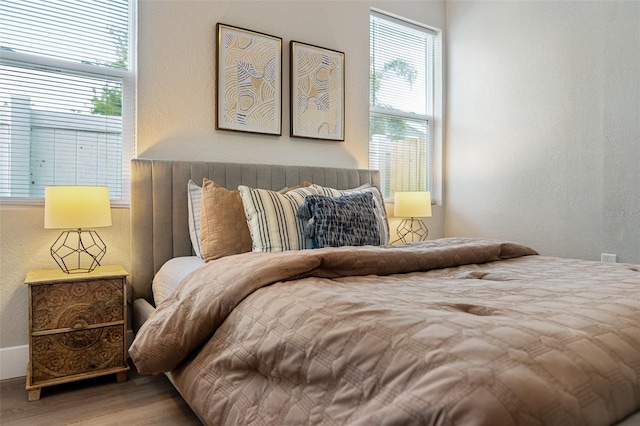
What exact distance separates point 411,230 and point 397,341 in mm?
2951

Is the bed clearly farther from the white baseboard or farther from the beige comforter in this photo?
the white baseboard

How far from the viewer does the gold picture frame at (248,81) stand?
2.87 m

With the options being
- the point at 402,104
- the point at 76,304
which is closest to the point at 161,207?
the point at 76,304

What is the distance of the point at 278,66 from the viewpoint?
309 cm

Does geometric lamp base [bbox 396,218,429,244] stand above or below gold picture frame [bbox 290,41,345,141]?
below

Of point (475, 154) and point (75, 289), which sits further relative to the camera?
point (475, 154)

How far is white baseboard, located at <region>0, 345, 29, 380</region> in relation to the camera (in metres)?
2.27

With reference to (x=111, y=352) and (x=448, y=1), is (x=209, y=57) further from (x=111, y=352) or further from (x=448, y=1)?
(x=448, y=1)

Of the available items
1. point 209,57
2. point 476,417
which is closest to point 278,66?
point 209,57

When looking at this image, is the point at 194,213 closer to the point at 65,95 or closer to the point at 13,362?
the point at 65,95

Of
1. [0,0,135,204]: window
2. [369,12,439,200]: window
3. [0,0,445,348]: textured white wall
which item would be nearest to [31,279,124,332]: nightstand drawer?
[0,0,445,348]: textured white wall

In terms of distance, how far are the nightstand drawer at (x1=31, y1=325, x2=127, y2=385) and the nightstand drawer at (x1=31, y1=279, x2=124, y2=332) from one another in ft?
0.15

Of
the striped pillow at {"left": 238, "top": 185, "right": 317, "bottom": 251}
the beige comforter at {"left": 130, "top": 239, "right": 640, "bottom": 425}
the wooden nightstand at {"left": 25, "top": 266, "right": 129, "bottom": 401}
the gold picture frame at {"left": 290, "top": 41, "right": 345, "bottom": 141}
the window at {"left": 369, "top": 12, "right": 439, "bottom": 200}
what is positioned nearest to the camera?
the beige comforter at {"left": 130, "top": 239, "right": 640, "bottom": 425}

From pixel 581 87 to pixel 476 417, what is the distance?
302 centimetres
